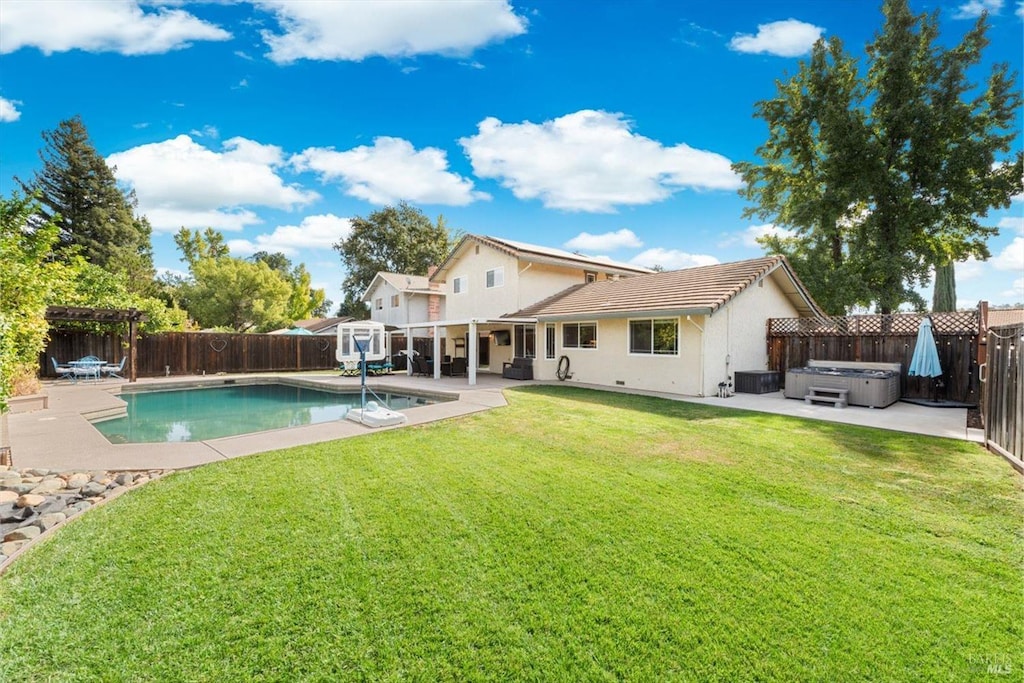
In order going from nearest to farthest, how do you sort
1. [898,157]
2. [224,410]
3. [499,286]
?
[224,410] → [499,286] → [898,157]

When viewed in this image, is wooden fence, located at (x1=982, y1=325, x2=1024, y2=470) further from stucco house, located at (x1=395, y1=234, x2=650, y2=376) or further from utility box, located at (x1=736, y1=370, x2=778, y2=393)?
stucco house, located at (x1=395, y1=234, x2=650, y2=376)

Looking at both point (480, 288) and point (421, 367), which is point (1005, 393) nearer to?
point (480, 288)

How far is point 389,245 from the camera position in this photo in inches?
1608

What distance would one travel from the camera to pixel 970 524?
4090mm

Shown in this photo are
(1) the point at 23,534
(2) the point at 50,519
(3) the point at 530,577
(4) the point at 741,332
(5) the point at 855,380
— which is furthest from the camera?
(4) the point at 741,332

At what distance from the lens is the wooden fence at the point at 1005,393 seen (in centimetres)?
557

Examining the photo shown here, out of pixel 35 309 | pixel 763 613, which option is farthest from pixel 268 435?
pixel 763 613

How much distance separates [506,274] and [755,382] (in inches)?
405

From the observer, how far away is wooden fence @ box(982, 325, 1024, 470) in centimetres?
557

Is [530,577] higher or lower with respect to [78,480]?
lower

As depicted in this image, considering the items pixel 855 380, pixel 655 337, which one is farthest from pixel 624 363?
pixel 855 380

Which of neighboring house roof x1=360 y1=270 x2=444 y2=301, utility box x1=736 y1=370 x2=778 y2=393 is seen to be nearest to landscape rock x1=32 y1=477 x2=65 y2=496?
utility box x1=736 y1=370 x2=778 y2=393

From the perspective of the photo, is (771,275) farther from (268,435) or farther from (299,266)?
(299,266)

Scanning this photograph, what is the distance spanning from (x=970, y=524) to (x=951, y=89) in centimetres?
2417
